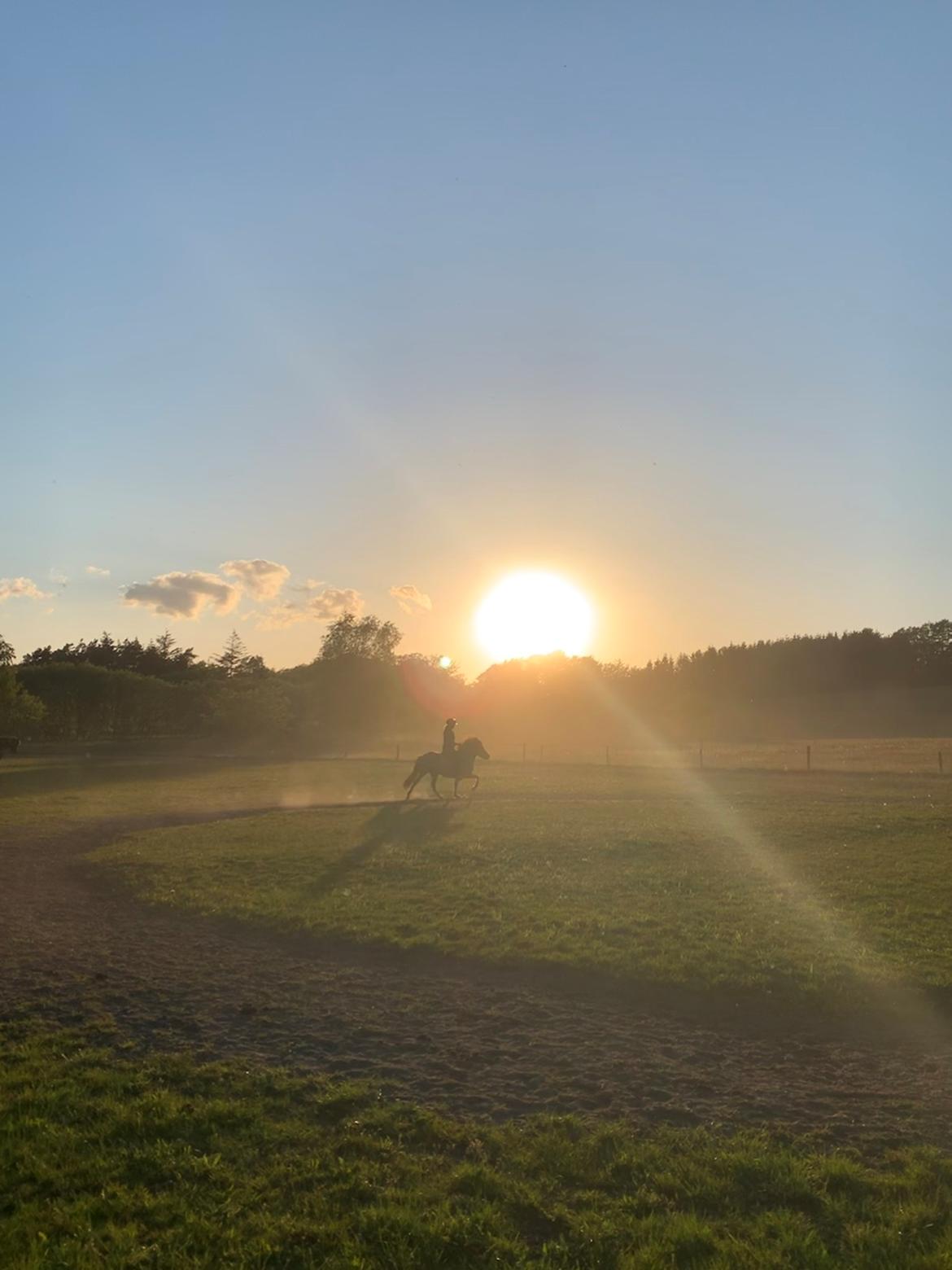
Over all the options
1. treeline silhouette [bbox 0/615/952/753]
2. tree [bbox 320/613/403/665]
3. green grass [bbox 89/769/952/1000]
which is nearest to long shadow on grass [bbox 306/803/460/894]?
green grass [bbox 89/769/952/1000]

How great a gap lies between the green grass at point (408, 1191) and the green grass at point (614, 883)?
4247 millimetres

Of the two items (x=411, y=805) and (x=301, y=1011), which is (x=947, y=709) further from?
(x=301, y=1011)

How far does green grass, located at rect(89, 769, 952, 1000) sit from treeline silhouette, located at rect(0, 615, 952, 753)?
45.0 metres

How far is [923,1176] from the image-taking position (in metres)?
5.65

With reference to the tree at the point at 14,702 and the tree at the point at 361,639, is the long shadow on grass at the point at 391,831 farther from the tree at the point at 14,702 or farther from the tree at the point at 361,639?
the tree at the point at 361,639

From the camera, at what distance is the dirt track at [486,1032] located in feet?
22.8

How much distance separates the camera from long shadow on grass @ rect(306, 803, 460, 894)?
1645 centimetres

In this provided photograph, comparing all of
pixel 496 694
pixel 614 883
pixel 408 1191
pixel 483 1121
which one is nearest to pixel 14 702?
pixel 614 883

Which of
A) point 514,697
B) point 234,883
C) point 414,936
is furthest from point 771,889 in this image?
point 514,697

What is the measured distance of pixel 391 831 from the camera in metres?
22.4

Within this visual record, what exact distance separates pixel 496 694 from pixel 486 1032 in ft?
338

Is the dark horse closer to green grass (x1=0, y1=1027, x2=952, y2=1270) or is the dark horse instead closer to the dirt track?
the dirt track

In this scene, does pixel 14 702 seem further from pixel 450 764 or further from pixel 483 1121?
pixel 483 1121

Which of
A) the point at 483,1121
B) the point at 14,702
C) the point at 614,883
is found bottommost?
the point at 614,883
